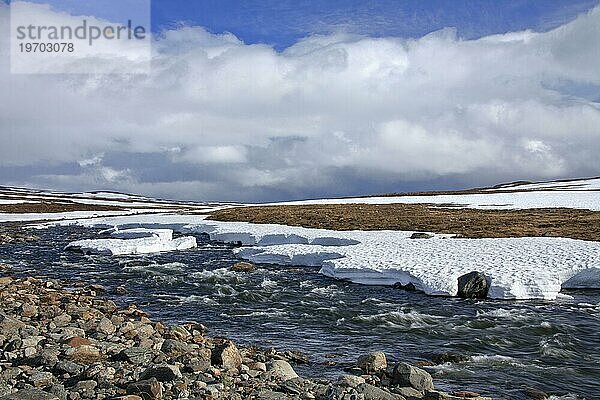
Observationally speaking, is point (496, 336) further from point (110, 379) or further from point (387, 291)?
point (110, 379)

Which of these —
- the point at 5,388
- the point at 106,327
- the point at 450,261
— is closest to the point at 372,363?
the point at 106,327

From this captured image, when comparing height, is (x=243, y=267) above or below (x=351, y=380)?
above

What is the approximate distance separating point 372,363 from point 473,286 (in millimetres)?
7380

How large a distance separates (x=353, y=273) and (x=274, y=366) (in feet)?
32.5

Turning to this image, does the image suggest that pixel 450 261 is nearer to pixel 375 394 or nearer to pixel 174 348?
pixel 375 394

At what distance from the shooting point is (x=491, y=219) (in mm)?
35781

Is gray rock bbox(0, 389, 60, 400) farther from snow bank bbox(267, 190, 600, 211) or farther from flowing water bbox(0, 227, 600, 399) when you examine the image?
snow bank bbox(267, 190, 600, 211)

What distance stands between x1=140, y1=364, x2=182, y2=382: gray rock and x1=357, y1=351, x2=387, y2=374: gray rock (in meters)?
3.51

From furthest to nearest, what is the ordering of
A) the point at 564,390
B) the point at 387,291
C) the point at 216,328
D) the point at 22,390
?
the point at 387,291 < the point at 216,328 < the point at 564,390 < the point at 22,390

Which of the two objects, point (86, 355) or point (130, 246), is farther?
point (130, 246)

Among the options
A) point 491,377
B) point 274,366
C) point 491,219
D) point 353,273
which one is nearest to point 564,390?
point 491,377

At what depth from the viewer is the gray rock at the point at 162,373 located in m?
7.56

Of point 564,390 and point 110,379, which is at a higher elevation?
point 110,379

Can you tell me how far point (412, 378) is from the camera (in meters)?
8.38
